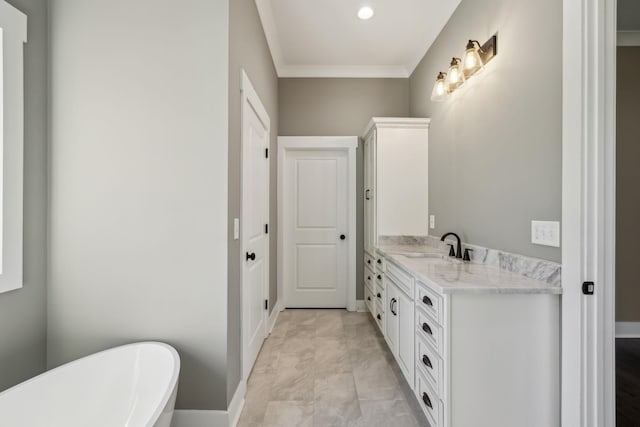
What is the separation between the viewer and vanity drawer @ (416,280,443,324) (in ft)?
4.59

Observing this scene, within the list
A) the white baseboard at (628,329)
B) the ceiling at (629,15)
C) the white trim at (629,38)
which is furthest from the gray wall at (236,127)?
the white baseboard at (628,329)

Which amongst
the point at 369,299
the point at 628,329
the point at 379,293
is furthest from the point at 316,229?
the point at 628,329

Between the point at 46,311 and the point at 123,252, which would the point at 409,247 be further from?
the point at 46,311

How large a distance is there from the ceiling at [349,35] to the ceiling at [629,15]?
1.30 m

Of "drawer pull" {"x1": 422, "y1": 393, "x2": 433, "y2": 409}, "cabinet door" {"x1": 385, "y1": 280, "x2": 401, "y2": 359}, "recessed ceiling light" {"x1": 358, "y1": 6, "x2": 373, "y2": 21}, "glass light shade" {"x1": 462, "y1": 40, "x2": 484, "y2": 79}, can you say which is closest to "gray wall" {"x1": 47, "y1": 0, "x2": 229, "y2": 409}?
"drawer pull" {"x1": 422, "y1": 393, "x2": 433, "y2": 409}

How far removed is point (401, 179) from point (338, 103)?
1314mm

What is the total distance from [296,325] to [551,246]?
245cm

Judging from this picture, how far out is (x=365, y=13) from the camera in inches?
101

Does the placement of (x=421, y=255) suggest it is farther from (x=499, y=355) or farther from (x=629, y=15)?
(x=629, y=15)

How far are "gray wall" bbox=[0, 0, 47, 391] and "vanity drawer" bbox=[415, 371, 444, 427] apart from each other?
2058mm

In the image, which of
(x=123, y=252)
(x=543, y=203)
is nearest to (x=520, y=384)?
A: (x=543, y=203)

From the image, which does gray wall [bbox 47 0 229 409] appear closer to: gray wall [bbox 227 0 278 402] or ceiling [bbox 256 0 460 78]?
gray wall [bbox 227 0 278 402]

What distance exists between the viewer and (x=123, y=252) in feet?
5.35

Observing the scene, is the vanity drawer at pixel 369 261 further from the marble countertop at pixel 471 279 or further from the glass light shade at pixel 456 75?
the glass light shade at pixel 456 75
